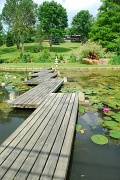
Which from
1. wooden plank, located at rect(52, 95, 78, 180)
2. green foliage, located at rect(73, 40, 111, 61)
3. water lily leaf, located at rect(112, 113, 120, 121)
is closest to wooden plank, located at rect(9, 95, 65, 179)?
wooden plank, located at rect(52, 95, 78, 180)

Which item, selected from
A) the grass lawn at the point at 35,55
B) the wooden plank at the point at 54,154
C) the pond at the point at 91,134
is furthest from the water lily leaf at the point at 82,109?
the grass lawn at the point at 35,55

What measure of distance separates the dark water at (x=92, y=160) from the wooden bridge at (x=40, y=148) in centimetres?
39

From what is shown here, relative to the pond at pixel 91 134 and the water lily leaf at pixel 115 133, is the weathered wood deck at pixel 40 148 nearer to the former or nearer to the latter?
the pond at pixel 91 134

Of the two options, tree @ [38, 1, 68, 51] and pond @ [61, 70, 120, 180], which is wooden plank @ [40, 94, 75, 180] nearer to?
pond @ [61, 70, 120, 180]

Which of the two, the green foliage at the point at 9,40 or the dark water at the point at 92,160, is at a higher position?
the green foliage at the point at 9,40

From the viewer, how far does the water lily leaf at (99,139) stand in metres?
4.62

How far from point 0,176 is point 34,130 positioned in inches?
71.7

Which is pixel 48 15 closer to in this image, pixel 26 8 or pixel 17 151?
pixel 26 8

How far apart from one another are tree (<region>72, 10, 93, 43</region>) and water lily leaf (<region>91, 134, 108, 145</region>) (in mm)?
56927

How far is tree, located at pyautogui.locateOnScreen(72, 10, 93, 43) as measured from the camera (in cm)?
5990

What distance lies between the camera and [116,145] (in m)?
4.57

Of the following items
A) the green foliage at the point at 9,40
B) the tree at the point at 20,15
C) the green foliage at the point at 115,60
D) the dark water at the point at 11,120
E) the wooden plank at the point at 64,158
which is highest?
the tree at the point at 20,15

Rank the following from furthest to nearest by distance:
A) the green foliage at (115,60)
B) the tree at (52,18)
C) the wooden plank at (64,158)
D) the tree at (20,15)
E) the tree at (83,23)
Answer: the tree at (83,23), the tree at (52,18), the tree at (20,15), the green foliage at (115,60), the wooden plank at (64,158)

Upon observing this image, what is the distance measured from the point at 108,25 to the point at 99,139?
2673cm
